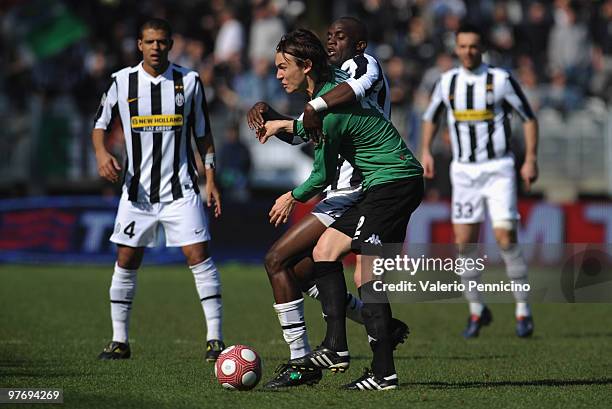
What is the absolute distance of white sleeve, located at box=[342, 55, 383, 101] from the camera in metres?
7.21

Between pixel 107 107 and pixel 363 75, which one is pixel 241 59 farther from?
pixel 363 75

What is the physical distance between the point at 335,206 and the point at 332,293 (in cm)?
57

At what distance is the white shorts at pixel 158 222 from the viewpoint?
9273mm

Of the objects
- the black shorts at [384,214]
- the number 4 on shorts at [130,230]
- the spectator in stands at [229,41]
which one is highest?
the spectator in stands at [229,41]

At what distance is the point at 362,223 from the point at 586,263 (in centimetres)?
160

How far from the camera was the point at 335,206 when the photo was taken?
7.72 metres

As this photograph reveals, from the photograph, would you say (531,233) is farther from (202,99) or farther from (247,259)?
(202,99)

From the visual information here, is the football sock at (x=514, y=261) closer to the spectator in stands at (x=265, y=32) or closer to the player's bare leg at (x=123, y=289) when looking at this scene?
the player's bare leg at (x=123, y=289)

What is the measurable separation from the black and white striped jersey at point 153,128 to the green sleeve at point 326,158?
2.35 m


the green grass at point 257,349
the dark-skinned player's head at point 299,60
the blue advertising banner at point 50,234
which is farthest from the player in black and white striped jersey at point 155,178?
the blue advertising banner at point 50,234

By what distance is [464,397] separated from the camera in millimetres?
7180

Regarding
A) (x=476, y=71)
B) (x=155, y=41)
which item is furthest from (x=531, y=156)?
(x=155, y=41)

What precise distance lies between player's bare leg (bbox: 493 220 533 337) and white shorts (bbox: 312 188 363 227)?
3060 millimetres

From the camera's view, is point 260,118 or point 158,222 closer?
point 260,118
